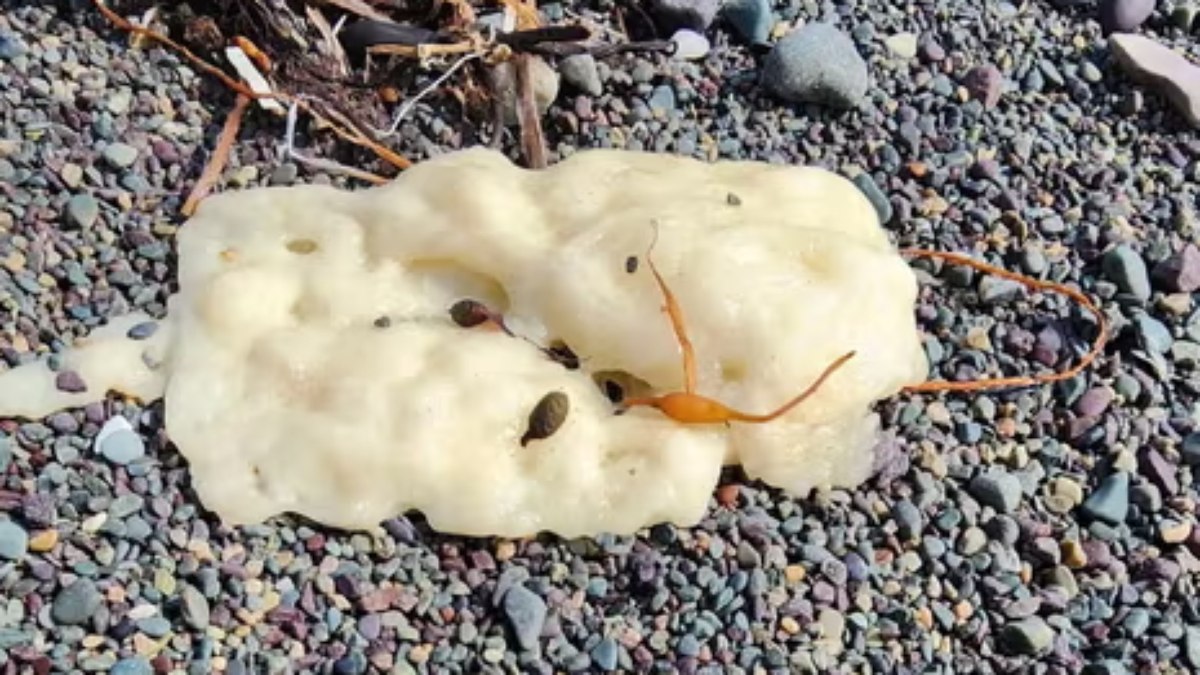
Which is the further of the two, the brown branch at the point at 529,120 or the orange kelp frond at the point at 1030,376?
the brown branch at the point at 529,120

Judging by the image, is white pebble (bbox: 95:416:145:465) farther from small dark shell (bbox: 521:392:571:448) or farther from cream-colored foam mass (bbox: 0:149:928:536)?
small dark shell (bbox: 521:392:571:448)

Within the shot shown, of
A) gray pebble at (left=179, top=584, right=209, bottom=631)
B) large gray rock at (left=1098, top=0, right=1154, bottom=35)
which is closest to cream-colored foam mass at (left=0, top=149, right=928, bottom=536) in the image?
gray pebble at (left=179, top=584, right=209, bottom=631)

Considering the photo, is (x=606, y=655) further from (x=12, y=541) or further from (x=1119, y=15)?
(x=1119, y=15)

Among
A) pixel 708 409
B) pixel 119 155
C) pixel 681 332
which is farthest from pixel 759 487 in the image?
pixel 119 155

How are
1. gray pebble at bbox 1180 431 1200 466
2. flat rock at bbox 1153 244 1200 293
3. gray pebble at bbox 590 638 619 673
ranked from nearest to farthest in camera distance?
gray pebble at bbox 590 638 619 673
gray pebble at bbox 1180 431 1200 466
flat rock at bbox 1153 244 1200 293

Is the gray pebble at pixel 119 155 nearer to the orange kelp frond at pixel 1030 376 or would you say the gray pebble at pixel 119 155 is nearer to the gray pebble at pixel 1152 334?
the orange kelp frond at pixel 1030 376

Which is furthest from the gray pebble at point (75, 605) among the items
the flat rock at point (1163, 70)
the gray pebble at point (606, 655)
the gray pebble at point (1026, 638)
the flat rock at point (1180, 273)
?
the flat rock at point (1163, 70)
